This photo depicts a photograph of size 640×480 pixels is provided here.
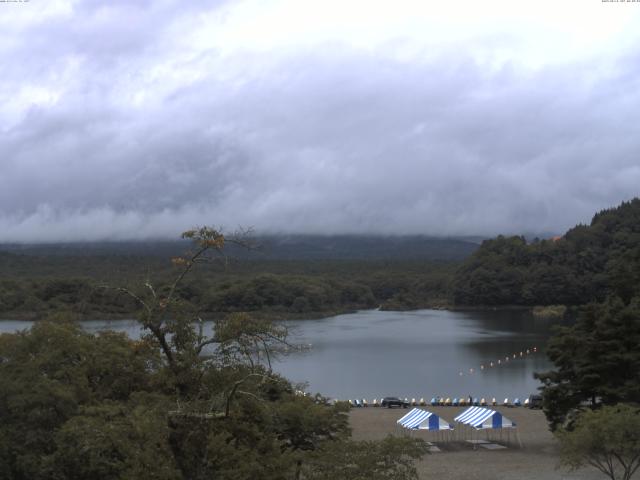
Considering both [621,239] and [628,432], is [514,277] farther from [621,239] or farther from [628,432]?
[628,432]

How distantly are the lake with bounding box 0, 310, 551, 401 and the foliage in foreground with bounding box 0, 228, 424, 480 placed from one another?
44.5 feet

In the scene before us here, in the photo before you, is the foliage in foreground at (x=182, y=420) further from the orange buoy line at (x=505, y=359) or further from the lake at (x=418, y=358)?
the orange buoy line at (x=505, y=359)

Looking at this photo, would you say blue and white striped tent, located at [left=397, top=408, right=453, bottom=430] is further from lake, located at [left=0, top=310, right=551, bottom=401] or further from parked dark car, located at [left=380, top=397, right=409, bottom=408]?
parked dark car, located at [left=380, top=397, right=409, bottom=408]

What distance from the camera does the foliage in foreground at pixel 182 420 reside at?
8.85 meters

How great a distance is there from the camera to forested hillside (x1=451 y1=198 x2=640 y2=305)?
97812 millimetres

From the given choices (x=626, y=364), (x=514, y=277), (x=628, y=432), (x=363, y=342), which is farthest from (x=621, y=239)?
(x=628, y=432)

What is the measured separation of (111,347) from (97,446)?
7.91 m

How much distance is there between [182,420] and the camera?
8883 mm

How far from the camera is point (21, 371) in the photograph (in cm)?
1508

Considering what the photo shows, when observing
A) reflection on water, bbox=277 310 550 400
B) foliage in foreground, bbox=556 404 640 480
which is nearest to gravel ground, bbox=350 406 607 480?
foliage in foreground, bbox=556 404 640 480

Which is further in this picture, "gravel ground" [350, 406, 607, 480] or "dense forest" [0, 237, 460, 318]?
"dense forest" [0, 237, 460, 318]

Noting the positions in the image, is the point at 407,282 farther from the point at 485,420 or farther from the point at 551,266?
the point at 485,420

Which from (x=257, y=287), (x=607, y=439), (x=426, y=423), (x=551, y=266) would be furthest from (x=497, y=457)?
(x=551, y=266)

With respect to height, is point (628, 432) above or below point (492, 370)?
above
